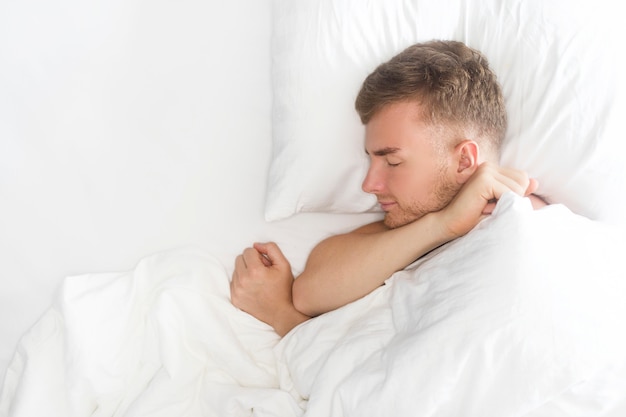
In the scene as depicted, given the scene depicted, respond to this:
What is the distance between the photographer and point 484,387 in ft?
3.45

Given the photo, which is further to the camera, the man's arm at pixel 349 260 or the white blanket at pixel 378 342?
the man's arm at pixel 349 260

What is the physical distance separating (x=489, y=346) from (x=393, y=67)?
2.04 ft

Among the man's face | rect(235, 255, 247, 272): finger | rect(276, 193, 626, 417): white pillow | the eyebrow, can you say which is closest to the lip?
the man's face

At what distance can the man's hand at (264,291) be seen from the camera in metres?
1.42

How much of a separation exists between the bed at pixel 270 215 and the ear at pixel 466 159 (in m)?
0.13

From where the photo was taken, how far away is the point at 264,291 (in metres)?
1.42

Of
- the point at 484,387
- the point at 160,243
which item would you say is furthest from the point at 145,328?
the point at 484,387

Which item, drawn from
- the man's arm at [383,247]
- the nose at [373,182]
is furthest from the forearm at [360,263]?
the nose at [373,182]

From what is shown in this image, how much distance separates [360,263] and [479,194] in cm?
30

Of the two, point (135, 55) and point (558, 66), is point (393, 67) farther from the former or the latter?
point (135, 55)

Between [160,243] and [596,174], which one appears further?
[160,243]

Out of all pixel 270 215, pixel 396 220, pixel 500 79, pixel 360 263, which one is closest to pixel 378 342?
pixel 360 263

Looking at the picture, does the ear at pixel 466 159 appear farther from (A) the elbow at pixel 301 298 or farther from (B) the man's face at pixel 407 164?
(A) the elbow at pixel 301 298

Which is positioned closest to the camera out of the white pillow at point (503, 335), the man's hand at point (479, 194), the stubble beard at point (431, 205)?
the white pillow at point (503, 335)
